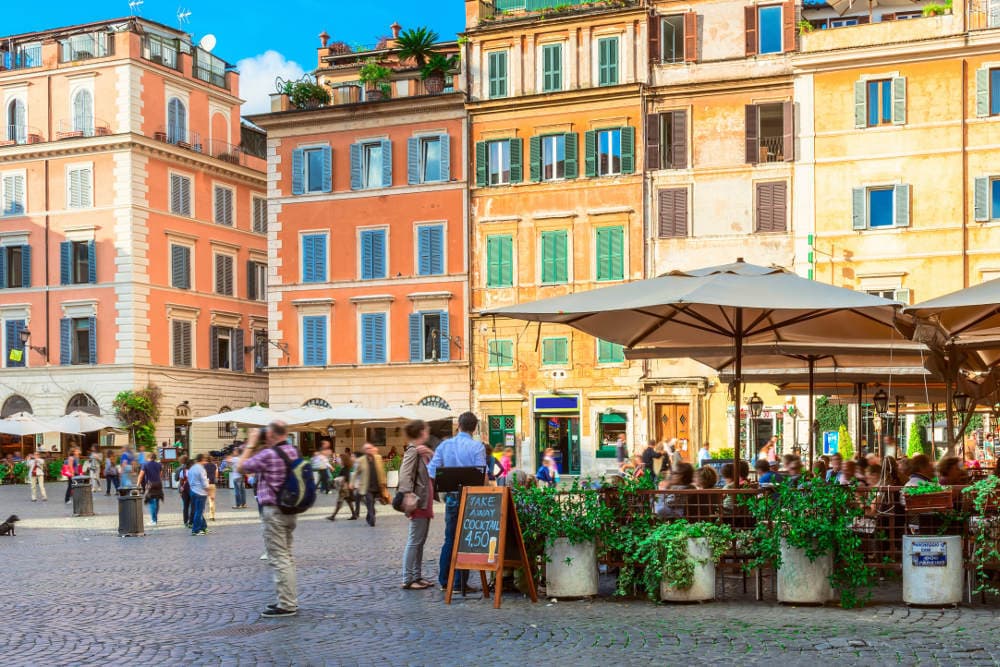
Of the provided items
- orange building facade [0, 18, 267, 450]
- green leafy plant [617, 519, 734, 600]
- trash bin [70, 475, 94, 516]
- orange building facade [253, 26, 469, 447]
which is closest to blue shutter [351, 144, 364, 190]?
orange building facade [253, 26, 469, 447]

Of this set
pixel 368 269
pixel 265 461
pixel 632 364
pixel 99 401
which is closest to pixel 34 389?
pixel 99 401

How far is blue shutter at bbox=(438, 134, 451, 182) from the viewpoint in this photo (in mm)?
44281

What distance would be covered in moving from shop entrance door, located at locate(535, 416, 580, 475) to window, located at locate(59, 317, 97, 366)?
17674 mm

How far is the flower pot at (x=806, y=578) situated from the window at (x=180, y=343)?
42078mm

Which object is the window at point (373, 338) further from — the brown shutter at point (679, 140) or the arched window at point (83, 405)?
the arched window at point (83, 405)

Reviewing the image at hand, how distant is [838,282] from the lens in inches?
1550

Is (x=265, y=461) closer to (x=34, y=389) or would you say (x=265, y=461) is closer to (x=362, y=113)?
(x=362, y=113)

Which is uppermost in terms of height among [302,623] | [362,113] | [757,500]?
[362,113]

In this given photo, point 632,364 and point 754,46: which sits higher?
point 754,46

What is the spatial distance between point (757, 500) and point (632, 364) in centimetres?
2989

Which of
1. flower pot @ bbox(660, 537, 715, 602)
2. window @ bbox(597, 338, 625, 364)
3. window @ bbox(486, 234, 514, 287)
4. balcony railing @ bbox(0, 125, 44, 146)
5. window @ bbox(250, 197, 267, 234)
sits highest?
balcony railing @ bbox(0, 125, 44, 146)

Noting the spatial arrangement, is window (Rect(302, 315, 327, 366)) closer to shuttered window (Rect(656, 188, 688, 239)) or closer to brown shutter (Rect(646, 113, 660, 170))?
shuttered window (Rect(656, 188, 688, 239))

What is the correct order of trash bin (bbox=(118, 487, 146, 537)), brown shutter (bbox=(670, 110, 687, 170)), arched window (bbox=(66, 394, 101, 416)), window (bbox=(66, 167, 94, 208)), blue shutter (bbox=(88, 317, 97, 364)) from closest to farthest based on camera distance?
1. trash bin (bbox=(118, 487, 146, 537))
2. brown shutter (bbox=(670, 110, 687, 170))
3. arched window (bbox=(66, 394, 101, 416))
4. blue shutter (bbox=(88, 317, 97, 364))
5. window (bbox=(66, 167, 94, 208))

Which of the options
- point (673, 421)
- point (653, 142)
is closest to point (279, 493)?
point (673, 421)
